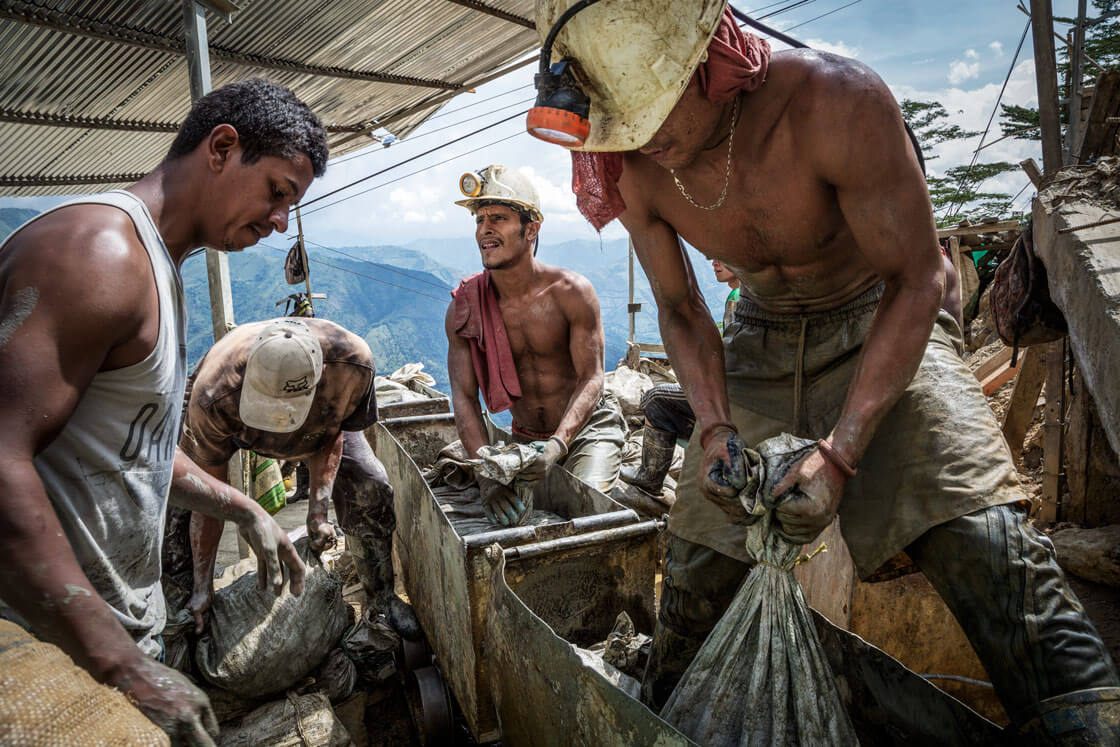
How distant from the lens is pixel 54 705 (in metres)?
0.78

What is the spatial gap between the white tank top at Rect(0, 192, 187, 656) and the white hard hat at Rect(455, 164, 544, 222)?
2564mm

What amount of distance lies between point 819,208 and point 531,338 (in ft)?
8.23

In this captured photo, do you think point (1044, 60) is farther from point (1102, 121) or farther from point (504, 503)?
point (504, 503)

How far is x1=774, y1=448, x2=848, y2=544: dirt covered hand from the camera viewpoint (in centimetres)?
148

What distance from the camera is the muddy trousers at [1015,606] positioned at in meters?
1.36

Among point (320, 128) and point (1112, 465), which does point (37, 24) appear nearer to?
point (320, 128)

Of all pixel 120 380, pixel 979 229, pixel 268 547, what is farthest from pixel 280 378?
pixel 979 229

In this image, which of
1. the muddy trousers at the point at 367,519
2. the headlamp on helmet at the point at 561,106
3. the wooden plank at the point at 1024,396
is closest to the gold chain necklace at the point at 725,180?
the headlamp on helmet at the point at 561,106

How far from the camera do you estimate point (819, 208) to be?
1764 millimetres

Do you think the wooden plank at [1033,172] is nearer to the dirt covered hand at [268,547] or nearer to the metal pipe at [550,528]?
the metal pipe at [550,528]

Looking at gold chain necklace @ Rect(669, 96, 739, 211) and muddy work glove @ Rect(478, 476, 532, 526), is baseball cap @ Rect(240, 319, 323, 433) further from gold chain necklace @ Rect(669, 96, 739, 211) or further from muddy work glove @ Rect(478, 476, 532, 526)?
gold chain necklace @ Rect(669, 96, 739, 211)

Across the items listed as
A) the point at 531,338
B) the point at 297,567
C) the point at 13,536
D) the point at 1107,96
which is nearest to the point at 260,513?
the point at 297,567

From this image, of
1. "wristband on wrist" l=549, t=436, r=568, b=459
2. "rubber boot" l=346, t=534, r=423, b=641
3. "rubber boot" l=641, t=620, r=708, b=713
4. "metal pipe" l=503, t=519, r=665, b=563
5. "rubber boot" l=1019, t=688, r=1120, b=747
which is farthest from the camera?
"wristband on wrist" l=549, t=436, r=568, b=459

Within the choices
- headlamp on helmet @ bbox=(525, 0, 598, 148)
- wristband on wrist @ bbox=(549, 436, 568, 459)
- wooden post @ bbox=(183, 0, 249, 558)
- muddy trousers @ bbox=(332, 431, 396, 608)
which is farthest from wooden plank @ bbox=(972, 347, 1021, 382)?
wooden post @ bbox=(183, 0, 249, 558)
